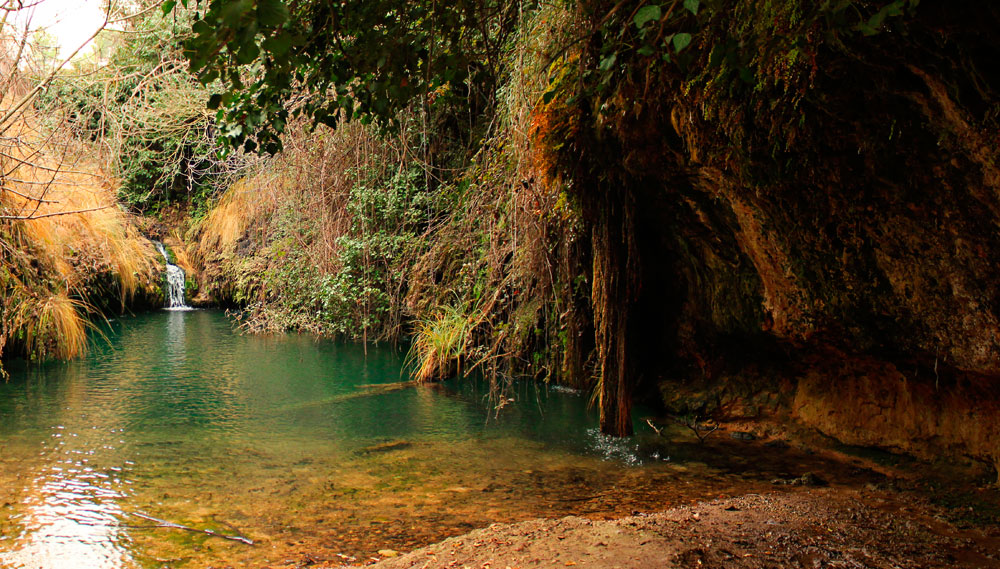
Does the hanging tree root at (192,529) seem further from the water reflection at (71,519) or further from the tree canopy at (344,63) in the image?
the tree canopy at (344,63)

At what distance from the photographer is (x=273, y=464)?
4.36 meters

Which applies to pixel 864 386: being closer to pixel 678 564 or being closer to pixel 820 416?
pixel 820 416

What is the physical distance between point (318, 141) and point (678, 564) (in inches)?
320

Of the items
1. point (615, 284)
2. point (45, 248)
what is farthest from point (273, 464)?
point (45, 248)

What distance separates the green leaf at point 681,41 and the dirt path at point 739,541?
5.79 feet

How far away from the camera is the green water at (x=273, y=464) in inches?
127

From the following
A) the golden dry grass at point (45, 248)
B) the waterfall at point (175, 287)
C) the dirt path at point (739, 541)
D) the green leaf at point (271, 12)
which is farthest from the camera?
the waterfall at point (175, 287)

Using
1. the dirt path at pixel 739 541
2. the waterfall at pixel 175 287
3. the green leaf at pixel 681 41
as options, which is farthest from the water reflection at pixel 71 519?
the waterfall at pixel 175 287

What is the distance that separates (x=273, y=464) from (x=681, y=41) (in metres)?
3.68

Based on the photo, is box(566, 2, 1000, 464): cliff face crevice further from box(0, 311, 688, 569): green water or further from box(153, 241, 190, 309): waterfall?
box(153, 241, 190, 309): waterfall

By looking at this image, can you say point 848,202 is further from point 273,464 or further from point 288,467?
point 273,464

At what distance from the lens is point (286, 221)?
10.2m

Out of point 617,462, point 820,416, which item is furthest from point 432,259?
point 820,416

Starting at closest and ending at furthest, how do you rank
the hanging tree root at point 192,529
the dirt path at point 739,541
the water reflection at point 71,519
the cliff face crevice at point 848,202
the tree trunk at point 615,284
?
the dirt path at point 739,541
the cliff face crevice at point 848,202
the water reflection at point 71,519
the hanging tree root at point 192,529
the tree trunk at point 615,284
